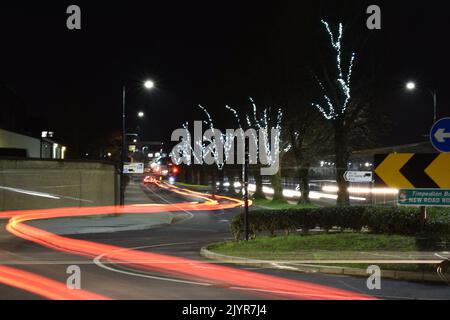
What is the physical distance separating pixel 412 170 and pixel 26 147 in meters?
51.1

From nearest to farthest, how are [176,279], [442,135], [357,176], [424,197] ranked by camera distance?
1. [442,135]
2. [176,279]
3. [424,197]
4. [357,176]

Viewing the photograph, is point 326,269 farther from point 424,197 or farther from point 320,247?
point 320,247

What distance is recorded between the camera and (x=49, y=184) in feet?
110

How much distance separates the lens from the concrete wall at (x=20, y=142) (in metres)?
51.4

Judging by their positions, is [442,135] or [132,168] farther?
[132,168]

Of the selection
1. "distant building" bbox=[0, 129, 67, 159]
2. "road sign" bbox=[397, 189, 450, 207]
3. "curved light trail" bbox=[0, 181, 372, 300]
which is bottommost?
"curved light trail" bbox=[0, 181, 372, 300]

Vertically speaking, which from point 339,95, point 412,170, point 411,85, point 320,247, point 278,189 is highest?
point 411,85

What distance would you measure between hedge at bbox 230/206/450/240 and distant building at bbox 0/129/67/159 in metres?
24.5

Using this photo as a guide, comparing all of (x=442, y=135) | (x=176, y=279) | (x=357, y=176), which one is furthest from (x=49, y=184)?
(x=442, y=135)

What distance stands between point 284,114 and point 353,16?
47.5 ft

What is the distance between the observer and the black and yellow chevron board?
1321cm

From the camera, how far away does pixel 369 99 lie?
33.6 metres

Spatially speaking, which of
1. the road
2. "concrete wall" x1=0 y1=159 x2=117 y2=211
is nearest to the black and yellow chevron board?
the road

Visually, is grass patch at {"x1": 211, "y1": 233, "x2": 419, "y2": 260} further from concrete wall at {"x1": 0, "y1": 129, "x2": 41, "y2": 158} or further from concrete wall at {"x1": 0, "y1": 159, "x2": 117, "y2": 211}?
concrete wall at {"x1": 0, "y1": 129, "x2": 41, "y2": 158}
